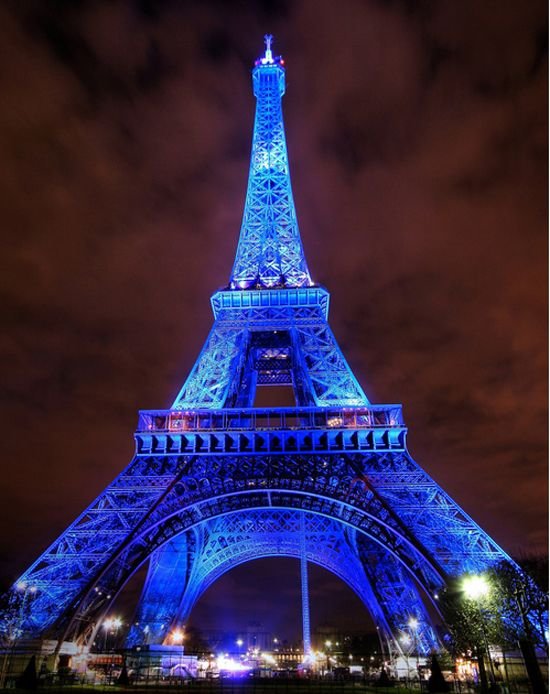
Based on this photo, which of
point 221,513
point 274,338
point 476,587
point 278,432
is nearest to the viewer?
point 476,587

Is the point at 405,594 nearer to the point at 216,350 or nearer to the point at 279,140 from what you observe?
the point at 216,350

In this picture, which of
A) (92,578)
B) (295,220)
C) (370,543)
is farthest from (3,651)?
(295,220)

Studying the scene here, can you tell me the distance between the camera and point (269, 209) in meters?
50.5

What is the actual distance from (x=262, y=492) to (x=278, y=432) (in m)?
3.99

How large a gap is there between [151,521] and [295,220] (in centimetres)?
3226

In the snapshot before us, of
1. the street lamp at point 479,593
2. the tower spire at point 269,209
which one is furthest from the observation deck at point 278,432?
the tower spire at point 269,209

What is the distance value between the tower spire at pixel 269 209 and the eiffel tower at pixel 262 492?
8.8 inches

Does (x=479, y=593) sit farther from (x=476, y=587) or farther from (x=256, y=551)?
(x=256, y=551)

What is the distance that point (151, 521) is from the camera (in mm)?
28047

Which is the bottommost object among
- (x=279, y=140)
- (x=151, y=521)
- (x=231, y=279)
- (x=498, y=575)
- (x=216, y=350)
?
(x=498, y=575)

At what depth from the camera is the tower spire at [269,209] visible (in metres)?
45.3

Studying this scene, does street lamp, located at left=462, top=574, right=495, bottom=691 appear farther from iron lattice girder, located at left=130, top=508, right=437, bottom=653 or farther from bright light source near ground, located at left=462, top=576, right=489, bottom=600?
iron lattice girder, located at left=130, top=508, right=437, bottom=653

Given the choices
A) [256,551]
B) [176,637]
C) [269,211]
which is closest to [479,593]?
[176,637]

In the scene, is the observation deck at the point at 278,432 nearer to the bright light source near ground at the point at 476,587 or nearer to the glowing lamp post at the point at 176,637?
the bright light source near ground at the point at 476,587
